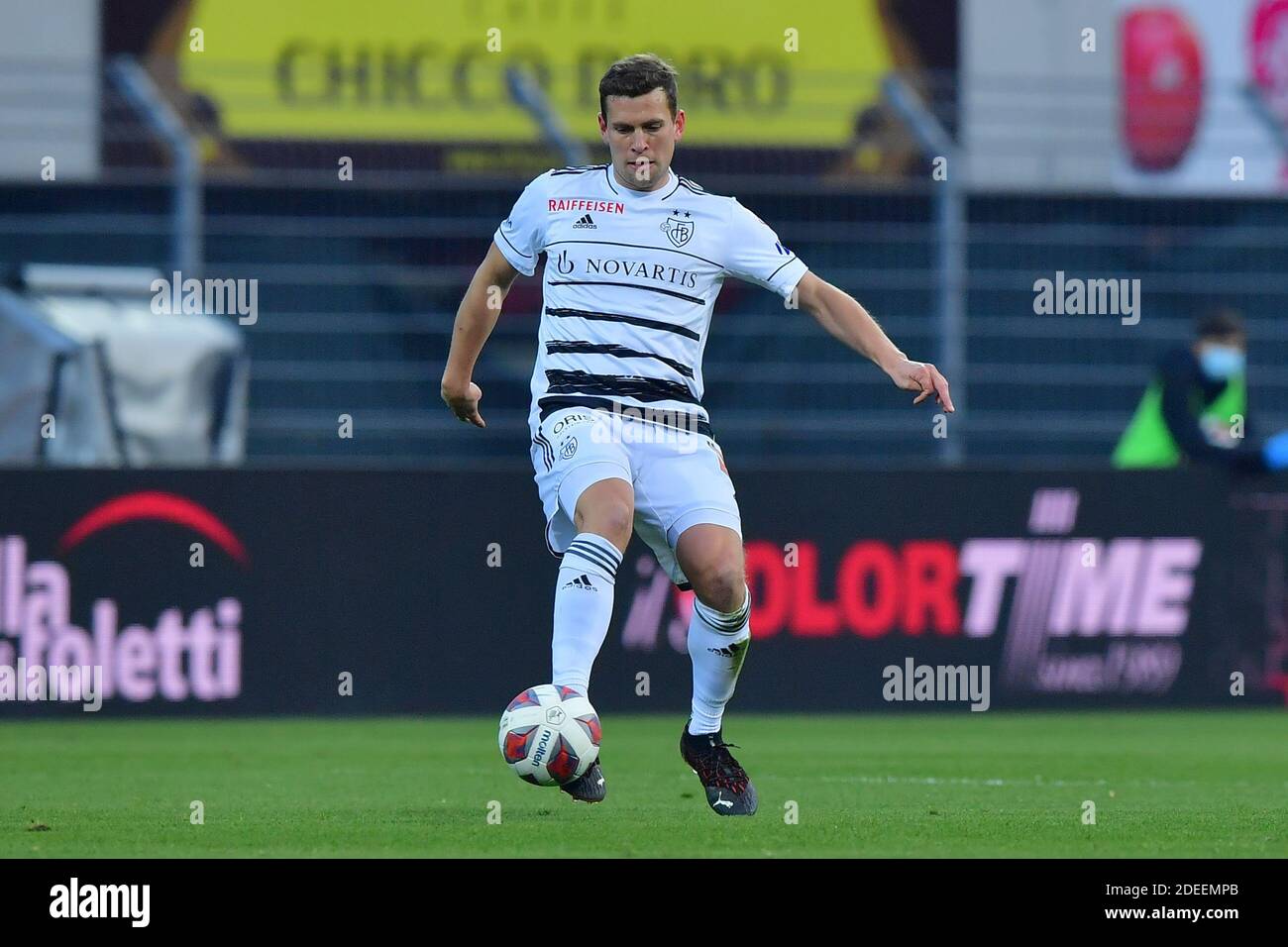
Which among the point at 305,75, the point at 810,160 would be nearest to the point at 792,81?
the point at 810,160

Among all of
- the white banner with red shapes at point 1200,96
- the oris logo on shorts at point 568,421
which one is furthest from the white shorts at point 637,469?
the white banner with red shapes at point 1200,96

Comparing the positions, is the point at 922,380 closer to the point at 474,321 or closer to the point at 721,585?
the point at 721,585

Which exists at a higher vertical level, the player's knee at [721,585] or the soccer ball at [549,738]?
the player's knee at [721,585]

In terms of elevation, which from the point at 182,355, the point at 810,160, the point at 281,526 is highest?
the point at 810,160

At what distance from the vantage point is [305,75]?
15.5 m

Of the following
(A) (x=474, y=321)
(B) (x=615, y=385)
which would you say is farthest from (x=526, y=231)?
(B) (x=615, y=385)

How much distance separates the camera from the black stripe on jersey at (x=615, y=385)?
6727 millimetres

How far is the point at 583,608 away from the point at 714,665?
0.70m

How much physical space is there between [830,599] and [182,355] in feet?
12.4

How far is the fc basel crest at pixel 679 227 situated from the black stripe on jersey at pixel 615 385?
16.3 inches

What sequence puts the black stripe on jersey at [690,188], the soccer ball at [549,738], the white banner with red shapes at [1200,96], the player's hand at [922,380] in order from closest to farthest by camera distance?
the soccer ball at [549,738], the player's hand at [922,380], the black stripe on jersey at [690,188], the white banner with red shapes at [1200,96]

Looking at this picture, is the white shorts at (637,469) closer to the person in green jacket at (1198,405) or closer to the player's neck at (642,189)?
the player's neck at (642,189)

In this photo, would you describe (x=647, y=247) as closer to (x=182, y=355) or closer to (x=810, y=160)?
(x=182, y=355)
